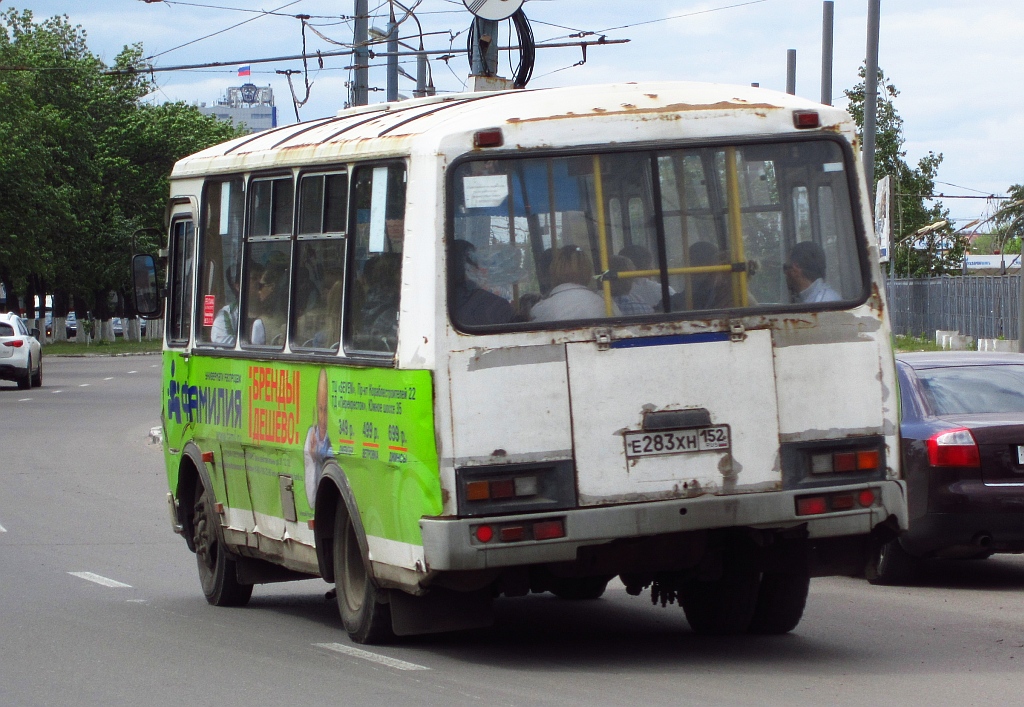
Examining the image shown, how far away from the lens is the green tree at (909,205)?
170 ft

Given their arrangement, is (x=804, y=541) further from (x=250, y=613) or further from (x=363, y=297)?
(x=250, y=613)

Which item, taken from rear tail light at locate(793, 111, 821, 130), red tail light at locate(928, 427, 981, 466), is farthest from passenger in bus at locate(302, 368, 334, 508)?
red tail light at locate(928, 427, 981, 466)

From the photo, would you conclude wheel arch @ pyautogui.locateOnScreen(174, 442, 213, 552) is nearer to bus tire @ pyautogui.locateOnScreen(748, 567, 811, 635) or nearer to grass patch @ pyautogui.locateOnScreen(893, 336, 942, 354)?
bus tire @ pyautogui.locateOnScreen(748, 567, 811, 635)

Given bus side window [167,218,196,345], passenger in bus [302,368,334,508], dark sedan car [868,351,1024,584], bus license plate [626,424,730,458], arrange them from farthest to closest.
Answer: bus side window [167,218,196,345], dark sedan car [868,351,1024,584], passenger in bus [302,368,334,508], bus license plate [626,424,730,458]

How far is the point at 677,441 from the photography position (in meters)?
7.73

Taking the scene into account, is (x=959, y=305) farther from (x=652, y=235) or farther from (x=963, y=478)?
(x=652, y=235)

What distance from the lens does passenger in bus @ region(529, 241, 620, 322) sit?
774cm

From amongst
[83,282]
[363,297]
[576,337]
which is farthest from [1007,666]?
[83,282]

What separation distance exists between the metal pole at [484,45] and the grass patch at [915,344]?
2905cm

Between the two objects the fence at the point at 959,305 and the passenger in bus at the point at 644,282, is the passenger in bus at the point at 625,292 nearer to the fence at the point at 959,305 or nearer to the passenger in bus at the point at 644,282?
the passenger in bus at the point at 644,282

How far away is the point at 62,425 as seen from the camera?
92.6 ft

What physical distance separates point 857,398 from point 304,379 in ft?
9.19

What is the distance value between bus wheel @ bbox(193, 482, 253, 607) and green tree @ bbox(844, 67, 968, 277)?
3490cm

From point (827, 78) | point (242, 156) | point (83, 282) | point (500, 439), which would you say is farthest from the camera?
point (83, 282)
